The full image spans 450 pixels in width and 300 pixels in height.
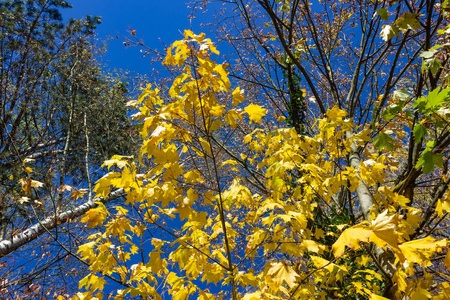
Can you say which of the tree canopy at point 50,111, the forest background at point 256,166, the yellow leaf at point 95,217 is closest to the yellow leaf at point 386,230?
the forest background at point 256,166

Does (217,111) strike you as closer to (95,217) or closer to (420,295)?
(95,217)

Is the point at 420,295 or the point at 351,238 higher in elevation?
the point at 351,238

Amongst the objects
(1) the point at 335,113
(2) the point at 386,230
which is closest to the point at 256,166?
(1) the point at 335,113

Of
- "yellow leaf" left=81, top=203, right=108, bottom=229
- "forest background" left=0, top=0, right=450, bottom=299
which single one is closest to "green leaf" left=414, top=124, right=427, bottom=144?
"forest background" left=0, top=0, right=450, bottom=299

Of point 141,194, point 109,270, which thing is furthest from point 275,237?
point 109,270

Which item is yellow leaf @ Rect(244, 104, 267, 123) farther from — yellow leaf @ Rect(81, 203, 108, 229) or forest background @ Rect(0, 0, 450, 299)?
yellow leaf @ Rect(81, 203, 108, 229)

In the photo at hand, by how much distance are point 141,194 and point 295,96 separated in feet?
9.29

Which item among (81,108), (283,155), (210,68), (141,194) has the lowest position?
(141,194)

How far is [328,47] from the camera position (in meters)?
4.52

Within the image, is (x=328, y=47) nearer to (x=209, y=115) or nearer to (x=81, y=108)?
(x=209, y=115)

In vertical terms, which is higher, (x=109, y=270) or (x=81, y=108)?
(x=81, y=108)

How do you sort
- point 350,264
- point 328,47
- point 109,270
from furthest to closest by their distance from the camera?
1. point 328,47
2. point 350,264
3. point 109,270

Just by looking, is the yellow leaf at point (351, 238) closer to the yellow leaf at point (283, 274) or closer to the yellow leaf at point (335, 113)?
the yellow leaf at point (283, 274)

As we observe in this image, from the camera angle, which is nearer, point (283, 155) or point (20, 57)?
point (283, 155)
